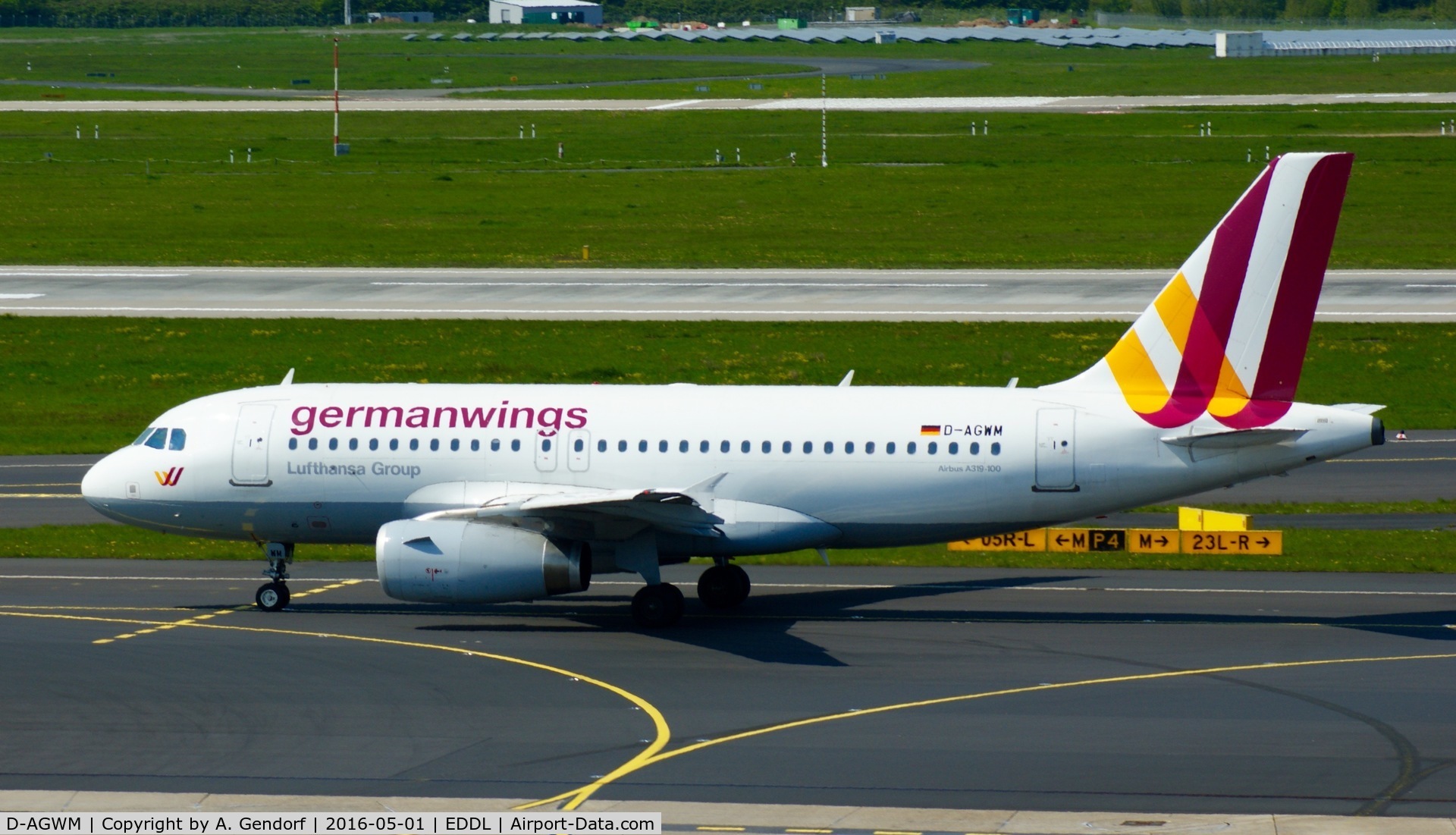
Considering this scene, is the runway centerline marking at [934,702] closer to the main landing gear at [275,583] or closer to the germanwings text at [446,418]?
the germanwings text at [446,418]

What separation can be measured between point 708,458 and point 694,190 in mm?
72275

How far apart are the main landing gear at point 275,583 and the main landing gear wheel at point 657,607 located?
22.8ft

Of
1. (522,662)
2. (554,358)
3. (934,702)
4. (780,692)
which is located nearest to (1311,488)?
(934,702)

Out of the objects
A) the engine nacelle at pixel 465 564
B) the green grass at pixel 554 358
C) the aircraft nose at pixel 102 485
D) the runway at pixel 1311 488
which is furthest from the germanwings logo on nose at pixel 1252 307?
the green grass at pixel 554 358

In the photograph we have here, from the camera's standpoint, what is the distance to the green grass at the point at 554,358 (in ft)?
180

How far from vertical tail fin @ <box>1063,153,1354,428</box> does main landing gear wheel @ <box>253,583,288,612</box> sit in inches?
641

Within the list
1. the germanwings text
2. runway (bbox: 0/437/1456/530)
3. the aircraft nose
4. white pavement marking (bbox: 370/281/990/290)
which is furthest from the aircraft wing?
white pavement marking (bbox: 370/281/990/290)

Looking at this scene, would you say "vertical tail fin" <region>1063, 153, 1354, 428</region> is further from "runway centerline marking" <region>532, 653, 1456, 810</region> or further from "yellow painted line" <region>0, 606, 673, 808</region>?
"yellow painted line" <region>0, 606, 673, 808</region>

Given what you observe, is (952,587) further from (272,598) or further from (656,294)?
(656,294)

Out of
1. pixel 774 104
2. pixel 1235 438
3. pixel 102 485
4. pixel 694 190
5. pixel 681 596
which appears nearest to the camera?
pixel 1235 438

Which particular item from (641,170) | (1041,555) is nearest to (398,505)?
(1041,555)

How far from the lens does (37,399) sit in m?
56.6

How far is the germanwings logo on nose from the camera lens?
30984 mm

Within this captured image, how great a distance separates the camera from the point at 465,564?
1192 inches
